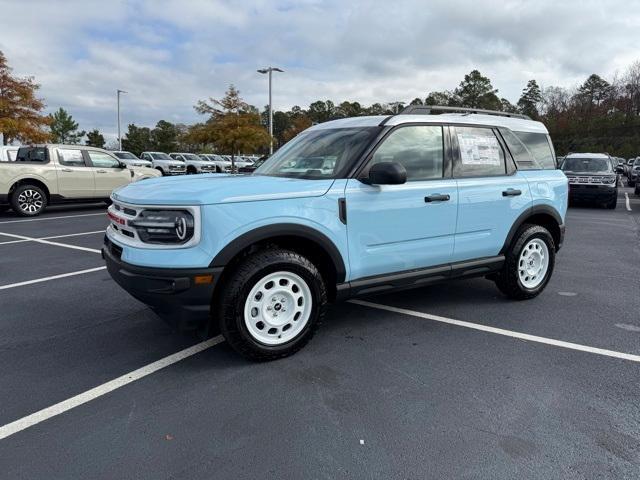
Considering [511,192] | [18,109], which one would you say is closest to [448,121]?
[511,192]

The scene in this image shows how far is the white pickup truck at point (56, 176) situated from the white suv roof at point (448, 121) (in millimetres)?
10290

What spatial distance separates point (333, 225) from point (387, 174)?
55 centimetres

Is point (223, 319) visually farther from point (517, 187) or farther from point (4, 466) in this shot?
point (517, 187)

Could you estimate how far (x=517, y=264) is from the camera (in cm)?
480

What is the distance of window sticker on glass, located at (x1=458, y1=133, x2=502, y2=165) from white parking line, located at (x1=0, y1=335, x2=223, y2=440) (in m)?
2.75

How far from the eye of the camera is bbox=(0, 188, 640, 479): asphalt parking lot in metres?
2.40

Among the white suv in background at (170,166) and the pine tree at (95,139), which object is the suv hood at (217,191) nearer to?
the white suv in background at (170,166)

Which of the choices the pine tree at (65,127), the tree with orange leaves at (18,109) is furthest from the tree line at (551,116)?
the tree with orange leaves at (18,109)

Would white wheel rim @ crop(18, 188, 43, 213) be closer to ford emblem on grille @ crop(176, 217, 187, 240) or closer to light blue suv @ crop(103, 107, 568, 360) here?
light blue suv @ crop(103, 107, 568, 360)

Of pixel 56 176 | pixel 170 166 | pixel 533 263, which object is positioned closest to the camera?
pixel 533 263

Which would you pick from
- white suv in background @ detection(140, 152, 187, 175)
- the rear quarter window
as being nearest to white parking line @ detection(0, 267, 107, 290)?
the rear quarter window

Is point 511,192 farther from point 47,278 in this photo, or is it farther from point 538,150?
point 47,278

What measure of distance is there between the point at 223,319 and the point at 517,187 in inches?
124

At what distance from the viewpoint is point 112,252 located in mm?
3594
